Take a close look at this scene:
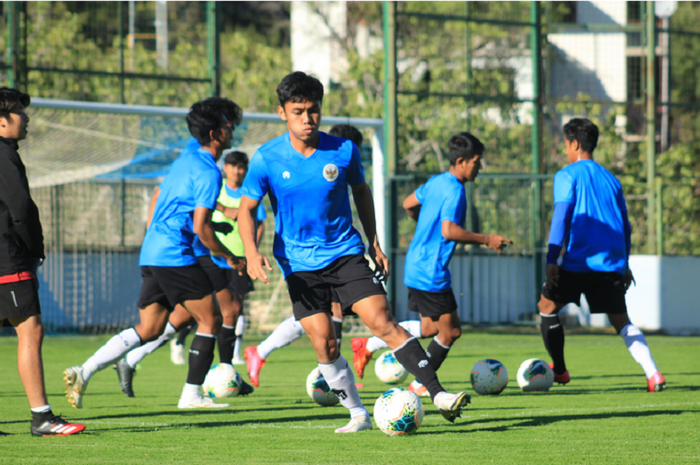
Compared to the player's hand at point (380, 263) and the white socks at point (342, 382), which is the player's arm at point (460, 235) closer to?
the player's hand at point (380, 263)

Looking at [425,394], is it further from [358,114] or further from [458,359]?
[358,114]

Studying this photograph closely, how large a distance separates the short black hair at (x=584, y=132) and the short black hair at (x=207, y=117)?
9.33 feet

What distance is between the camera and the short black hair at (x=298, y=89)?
17.0 ft

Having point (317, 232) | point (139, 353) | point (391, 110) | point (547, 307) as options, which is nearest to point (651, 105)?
point (391, 110)

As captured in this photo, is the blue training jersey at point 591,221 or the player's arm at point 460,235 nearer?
the player's arm at point 460,235

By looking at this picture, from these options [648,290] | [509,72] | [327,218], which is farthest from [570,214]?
[509,72]

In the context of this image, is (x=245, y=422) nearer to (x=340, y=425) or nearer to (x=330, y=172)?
(x=340, y=425)

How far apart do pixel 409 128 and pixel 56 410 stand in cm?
1179

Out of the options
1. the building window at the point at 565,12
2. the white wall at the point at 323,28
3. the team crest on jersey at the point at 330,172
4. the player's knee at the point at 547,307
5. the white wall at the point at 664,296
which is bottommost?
the white wall at the point at 664,296

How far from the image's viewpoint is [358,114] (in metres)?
26.2

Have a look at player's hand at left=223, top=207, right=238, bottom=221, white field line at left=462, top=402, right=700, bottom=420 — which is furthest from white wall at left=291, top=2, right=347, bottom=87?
white field line at left=462, top=402, right=700, bottom=420

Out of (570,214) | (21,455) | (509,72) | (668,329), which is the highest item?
(509,72)

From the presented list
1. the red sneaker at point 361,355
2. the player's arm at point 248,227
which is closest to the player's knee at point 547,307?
the red sneaker at point 361,355

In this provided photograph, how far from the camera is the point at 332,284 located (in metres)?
5.33
